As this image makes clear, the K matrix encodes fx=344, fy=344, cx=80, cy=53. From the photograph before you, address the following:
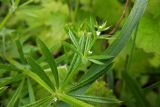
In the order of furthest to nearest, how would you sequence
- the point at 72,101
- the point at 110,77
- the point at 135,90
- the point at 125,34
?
the point at 110,77
the point at 135,90
the point at 125,34
the point at 72,101

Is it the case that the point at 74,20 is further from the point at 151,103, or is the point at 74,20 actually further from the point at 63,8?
the point at 151,103

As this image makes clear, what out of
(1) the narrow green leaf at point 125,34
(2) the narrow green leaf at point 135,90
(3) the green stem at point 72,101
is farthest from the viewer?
(2) the narrow green leaf at point 135,90

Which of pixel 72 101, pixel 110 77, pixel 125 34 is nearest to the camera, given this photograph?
pixel 72 101

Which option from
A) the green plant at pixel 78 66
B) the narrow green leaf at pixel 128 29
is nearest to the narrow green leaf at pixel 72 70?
the green plant at pixel 78 66

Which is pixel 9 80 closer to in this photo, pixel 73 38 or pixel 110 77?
pixel 73 38

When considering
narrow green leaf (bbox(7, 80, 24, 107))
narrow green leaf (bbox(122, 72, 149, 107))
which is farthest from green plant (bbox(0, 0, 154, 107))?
narrow green leaf (bbox(122, 72, 149, 107))

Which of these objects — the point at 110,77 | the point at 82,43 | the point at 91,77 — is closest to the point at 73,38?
the point at 82,43

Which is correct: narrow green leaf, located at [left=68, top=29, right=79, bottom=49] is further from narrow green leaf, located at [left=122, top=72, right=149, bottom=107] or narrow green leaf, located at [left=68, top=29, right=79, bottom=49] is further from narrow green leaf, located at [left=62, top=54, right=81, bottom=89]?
narrow green leaf, located at [left=122, top=72, right=149, bottom=107]

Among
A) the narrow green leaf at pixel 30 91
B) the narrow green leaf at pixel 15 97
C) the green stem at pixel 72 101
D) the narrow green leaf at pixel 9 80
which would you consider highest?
the green stem at pixel 72 101

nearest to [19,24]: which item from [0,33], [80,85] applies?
[0,33]

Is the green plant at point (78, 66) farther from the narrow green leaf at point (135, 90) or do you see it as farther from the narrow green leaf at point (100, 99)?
the narrow green leaf at point (135, 90)

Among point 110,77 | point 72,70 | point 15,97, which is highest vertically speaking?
point 72,70
